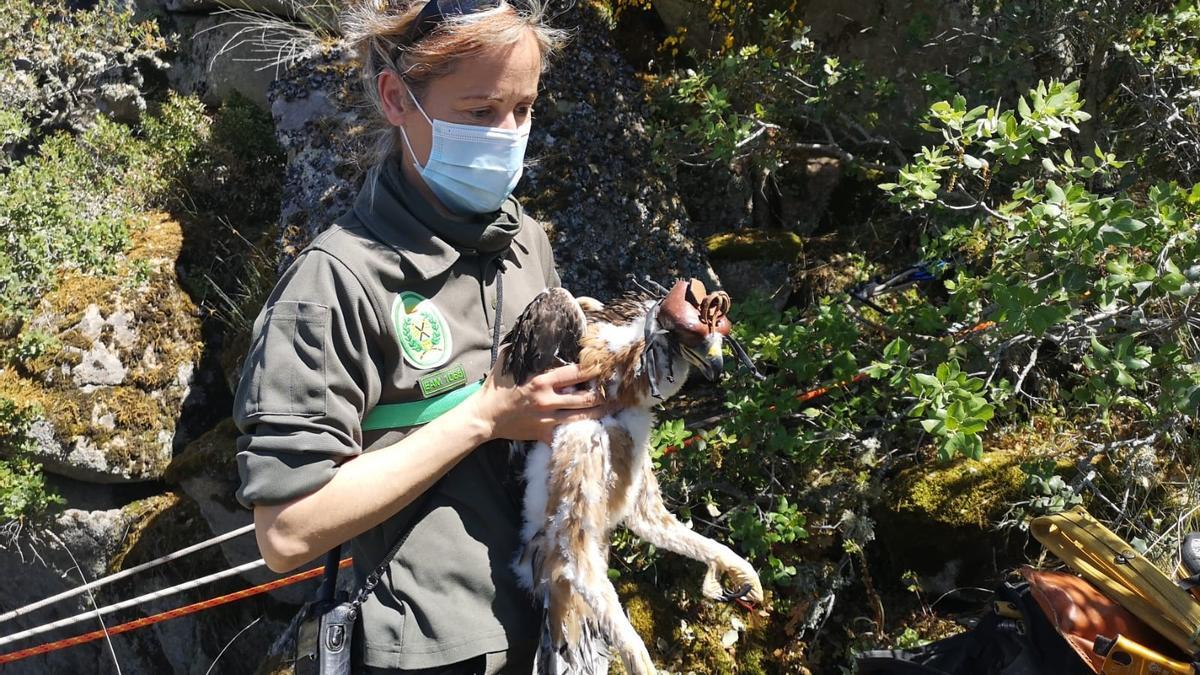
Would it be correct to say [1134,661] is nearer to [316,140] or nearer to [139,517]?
[316,140]

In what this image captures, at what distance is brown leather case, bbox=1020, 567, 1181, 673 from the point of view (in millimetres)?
2463

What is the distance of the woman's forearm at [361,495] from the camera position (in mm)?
1583

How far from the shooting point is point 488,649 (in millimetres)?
1784

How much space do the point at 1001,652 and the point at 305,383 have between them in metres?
2.36

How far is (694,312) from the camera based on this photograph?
6.16 feet

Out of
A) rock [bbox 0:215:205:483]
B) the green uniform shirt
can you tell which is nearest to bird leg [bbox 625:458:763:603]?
the green uniform shirt

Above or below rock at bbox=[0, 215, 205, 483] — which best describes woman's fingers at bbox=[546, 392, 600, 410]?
above

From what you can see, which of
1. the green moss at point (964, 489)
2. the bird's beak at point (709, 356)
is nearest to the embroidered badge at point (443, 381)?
the bird's beak at point (709, 356)

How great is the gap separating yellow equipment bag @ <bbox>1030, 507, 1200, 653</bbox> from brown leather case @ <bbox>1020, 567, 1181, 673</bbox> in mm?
36

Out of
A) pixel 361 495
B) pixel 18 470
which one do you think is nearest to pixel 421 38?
pixel 361 495

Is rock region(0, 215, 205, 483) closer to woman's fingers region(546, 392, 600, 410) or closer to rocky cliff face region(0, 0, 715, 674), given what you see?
rocky cliff face region(0, 0, 715, 674)

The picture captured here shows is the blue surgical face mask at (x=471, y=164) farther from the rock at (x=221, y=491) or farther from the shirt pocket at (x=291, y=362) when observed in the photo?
the rock at (x=221, y=491)

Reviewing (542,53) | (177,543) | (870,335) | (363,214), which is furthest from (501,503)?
(177,543)

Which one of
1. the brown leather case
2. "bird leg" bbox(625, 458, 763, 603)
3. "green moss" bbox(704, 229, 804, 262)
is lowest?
"green moss" bbox(704, 229, 804, 262)
